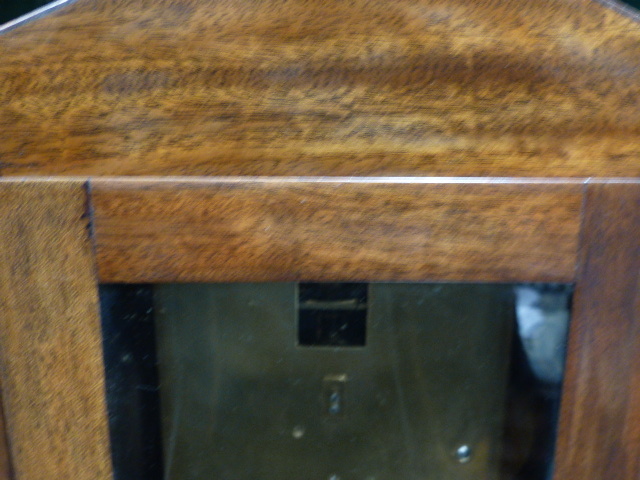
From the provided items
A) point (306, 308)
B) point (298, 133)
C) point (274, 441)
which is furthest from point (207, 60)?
point (274, 441)

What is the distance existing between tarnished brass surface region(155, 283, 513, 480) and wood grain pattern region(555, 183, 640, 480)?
9 centimetres

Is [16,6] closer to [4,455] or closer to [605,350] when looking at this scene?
[4,455]

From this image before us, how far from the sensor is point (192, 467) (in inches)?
27.0

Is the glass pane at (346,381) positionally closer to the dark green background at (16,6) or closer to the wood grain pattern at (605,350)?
the wood grain pattern at (605,350)

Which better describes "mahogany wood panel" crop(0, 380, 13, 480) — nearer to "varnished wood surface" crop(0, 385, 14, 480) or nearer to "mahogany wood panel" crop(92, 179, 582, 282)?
"varnished wood surface" crop(0, 385, 14, 480)

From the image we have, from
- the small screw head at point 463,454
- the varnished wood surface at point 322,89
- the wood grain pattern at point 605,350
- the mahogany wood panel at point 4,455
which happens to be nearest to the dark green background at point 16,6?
the varnished wood surface at point 322,89

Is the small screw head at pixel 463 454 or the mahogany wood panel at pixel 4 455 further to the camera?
the small screw head at pixel 463 454

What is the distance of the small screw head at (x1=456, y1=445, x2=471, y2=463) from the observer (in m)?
0.69

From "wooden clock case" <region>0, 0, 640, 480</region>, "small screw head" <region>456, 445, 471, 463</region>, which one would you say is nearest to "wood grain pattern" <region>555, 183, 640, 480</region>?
"wooden clock case" <region>0, 0, 640, 480</region>

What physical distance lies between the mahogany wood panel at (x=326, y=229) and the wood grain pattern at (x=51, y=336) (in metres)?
0.03

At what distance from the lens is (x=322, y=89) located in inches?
20.9

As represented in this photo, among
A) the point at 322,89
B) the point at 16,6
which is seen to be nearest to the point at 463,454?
the point at 322,89

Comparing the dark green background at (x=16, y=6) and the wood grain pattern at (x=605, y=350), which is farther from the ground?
the dark green background at (x=16, y=6)

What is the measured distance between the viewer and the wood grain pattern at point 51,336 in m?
0.54
